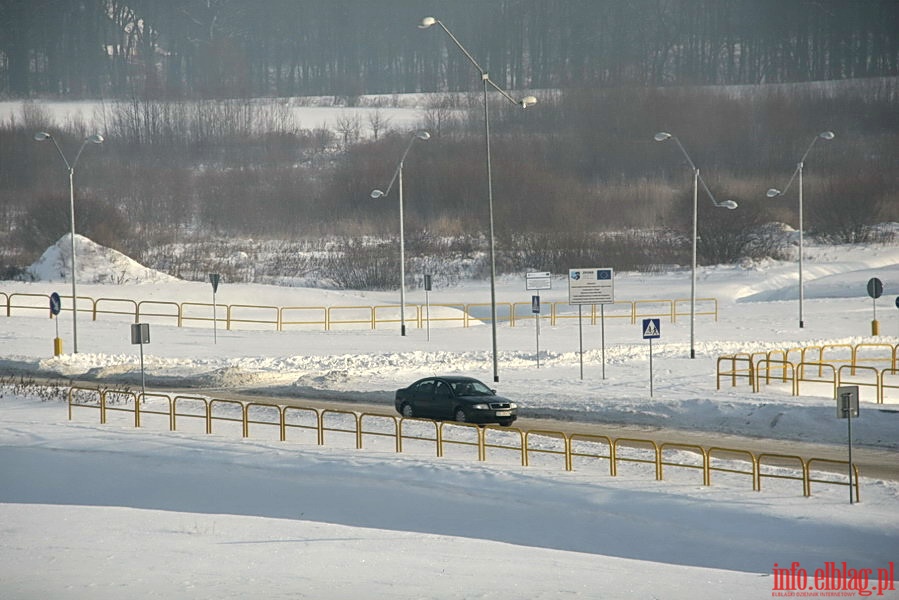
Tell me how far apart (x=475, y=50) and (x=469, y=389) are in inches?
5981

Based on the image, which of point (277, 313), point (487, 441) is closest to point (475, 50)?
point (277, 313)

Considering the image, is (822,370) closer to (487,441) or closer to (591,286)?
(591,286)

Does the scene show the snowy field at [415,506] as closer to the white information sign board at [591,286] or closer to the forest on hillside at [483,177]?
the white information sign board at [591,286]

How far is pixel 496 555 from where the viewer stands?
15938mm

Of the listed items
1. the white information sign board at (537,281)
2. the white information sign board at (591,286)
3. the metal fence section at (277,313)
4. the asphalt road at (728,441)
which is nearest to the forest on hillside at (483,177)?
the metal fence section at (277,313)

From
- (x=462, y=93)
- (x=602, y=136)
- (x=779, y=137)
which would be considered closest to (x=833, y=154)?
(x=779, y=137)

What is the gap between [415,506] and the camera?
1944cm

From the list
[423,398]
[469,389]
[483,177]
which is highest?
[483,177]

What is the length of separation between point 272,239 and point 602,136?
44624 millimetres

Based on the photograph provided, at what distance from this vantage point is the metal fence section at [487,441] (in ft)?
63.3

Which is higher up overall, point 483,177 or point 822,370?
point 483,177

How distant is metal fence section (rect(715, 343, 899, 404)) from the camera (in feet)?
93.8

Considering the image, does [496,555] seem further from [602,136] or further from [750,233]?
[602,136]

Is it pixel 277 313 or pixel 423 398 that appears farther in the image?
pixel 277 313
